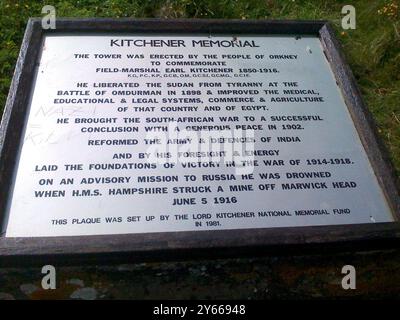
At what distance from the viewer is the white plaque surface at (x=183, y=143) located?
1808mm

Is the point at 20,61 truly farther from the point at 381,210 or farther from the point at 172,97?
the point at 381,210

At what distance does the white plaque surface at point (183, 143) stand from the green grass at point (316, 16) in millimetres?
1064

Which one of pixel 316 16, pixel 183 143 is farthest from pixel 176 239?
pixel 316 16

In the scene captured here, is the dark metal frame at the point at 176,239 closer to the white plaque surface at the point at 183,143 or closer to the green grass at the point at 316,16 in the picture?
the white plaque surface at the point at 183,143

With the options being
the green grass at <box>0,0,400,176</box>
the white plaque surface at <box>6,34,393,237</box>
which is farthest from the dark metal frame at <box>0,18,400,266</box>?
the green grass at <box>0,0,400,176</box>

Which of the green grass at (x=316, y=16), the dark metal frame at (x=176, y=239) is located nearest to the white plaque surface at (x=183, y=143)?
the dark metal frame at (x=176, y=239)

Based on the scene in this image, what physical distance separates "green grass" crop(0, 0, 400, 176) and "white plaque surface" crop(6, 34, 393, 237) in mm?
1064

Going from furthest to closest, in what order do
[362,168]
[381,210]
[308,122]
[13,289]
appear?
1. [308,122]
2. [362,168]
3. [381,210]
4. [13,289]

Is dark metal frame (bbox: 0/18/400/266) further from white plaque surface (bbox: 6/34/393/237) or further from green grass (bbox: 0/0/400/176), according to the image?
green grass (bbox: 0/0/400/176)

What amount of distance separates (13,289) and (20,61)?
1.07 metres

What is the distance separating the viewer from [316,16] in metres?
4.06

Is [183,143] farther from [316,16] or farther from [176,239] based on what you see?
[316,16]
